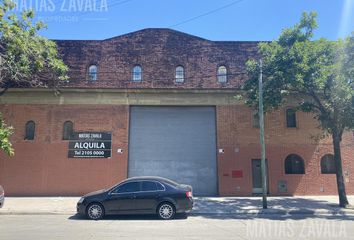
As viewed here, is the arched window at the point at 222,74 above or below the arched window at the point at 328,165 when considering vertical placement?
above

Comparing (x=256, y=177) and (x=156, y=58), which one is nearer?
(x=256, y=177)

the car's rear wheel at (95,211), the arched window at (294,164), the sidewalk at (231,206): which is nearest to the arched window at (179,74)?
the sidewalk at (231,206)

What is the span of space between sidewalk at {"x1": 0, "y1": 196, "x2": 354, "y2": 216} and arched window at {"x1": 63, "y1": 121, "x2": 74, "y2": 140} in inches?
149

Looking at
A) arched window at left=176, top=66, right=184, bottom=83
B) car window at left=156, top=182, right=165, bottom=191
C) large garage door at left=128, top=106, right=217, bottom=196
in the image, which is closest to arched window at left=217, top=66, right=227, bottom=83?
large garage door at left=128, top=106, right=217, bottom=196

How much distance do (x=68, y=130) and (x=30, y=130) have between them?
2.30 m

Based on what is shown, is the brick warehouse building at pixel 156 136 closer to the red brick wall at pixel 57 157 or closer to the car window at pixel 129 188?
the red brick wall at pixel 57 157

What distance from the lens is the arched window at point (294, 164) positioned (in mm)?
19578

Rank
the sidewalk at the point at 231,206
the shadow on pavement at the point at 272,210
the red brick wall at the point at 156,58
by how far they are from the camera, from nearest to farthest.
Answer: the shadow on pavement at the point at 272,210
the sidewalk at the point at 231,206
the red brick wall at the point at 156,58

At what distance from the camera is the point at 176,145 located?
2003 cm

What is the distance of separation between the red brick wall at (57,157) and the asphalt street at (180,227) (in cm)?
611

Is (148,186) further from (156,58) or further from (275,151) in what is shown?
(156,58)

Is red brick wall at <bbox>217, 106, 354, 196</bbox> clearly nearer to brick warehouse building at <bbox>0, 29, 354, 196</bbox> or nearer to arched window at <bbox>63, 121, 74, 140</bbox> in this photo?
brick warehouse building at <bbox>0, 29, 354, 196</bbox>

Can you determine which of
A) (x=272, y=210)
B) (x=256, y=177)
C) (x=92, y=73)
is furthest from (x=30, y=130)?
(x=272, y=210)

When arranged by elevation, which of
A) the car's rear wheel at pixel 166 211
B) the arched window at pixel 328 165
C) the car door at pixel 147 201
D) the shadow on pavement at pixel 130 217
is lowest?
the shadow on pavement at pixel 130 217
